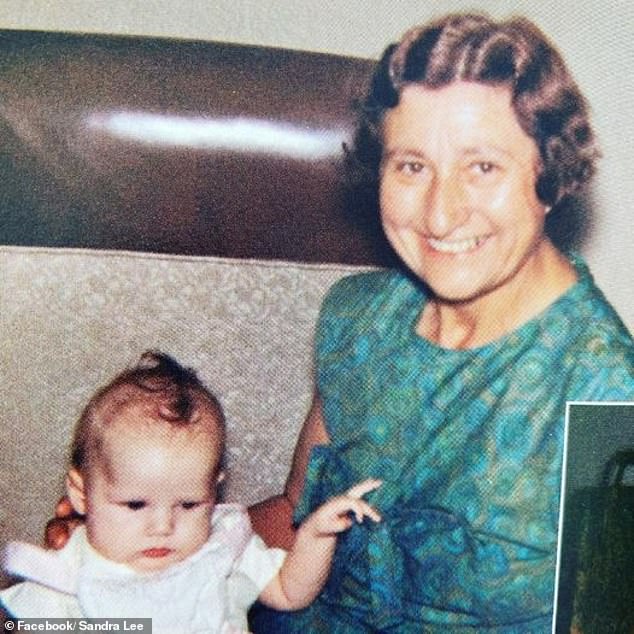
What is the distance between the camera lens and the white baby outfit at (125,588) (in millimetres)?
947

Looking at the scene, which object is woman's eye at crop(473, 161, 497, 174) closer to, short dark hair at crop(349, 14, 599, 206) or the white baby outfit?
short dark hair at crop(349, 14, 599, 206)

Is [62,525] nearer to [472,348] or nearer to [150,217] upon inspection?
[150,217]

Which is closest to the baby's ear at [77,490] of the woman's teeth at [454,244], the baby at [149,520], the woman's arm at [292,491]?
the baby at [149,520]

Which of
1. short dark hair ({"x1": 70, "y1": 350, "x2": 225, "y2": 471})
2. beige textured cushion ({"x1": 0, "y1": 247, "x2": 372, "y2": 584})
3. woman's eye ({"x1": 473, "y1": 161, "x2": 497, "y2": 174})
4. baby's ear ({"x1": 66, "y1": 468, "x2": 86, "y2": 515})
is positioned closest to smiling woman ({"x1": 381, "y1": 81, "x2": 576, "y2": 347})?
woman's eye ({"x1": 473, "y1": 161, "x2": 497, "y2": 174})

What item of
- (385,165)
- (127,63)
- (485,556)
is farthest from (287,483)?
(127,63)

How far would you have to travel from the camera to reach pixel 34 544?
1.00 metres

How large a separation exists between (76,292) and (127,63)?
0.79ft

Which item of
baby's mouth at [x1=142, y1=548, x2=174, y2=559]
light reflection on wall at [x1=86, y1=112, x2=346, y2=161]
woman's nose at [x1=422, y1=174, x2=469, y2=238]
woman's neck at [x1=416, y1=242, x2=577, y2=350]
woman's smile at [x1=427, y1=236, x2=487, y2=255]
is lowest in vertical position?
baby's mouth at [x1=142, y1=548, x2=174, y2=559]

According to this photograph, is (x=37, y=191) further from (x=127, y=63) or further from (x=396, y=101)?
(x=396, y=101)

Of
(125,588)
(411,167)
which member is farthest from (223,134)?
(125,588)

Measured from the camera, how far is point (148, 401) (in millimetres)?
927

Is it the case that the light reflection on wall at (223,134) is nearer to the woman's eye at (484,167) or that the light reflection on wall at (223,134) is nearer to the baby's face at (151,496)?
the woman's eye at (484,167)

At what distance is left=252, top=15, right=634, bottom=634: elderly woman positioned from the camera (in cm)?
93

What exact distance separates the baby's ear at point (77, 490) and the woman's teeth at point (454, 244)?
427 mm
